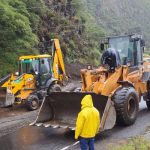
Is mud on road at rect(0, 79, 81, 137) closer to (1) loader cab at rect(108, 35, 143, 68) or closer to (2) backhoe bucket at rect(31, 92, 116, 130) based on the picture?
(2) backhoe bucket at rect(31, 92, 116, 130)

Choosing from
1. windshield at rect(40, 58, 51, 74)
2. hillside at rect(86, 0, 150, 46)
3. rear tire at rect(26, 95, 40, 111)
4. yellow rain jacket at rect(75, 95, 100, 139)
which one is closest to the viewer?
yellow rain jacket at rect(75, 95, 100, 139)

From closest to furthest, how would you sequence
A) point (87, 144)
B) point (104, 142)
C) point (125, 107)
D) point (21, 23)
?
point (87, 144)
point (104, 142)
point (125, 107)
point (21, 23)

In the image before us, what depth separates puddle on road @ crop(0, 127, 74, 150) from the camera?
11.7 metres

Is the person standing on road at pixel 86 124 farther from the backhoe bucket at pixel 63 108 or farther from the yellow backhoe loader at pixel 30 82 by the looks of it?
the yellow backhoe loader at pixel 30 82

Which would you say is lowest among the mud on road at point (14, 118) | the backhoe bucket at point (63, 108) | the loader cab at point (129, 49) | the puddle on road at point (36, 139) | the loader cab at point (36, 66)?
the mud on road at point (14, 118)

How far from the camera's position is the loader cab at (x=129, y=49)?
620 inches

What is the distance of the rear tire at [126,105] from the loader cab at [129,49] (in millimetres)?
1915

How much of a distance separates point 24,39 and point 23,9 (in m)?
3.29

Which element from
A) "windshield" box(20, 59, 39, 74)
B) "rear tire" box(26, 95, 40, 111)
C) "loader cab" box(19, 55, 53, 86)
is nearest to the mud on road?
"rear tire" box(26, 95, 40, 111)

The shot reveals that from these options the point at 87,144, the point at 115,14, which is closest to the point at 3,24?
the point at 87,144

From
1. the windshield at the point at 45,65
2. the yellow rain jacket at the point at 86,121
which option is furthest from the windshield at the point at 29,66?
the yellow rain jacket at the point at 86,121

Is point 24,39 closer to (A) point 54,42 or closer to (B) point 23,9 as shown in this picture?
(A) point 54,42

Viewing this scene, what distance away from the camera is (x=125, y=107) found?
13.3 meters

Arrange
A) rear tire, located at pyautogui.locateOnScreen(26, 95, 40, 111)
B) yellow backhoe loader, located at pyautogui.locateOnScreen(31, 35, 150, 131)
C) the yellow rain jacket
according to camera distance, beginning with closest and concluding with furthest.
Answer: the yellow rain jacket → yellow backhoe loader, located at pyautogui.locateOnScreen(31, 35, 150, 131) → rear tire, located at pyautogui.locateOnScreen(26, 95, 40, 111)
